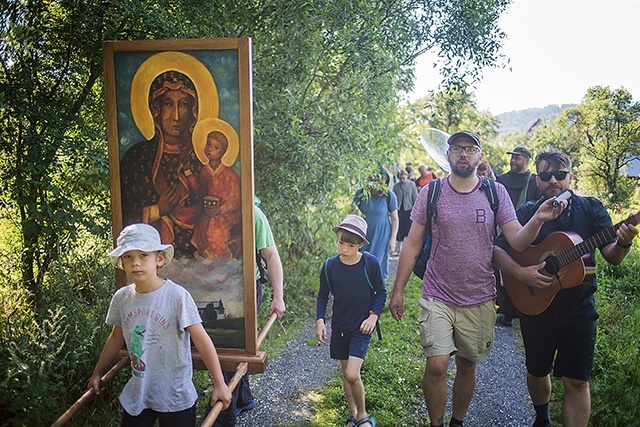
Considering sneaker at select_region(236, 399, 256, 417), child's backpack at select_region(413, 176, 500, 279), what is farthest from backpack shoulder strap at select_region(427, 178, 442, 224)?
sneaker at select_region(236, 399, 256, 417)

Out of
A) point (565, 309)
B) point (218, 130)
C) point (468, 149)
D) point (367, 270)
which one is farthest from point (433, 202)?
point (218, 130)

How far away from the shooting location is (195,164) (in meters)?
3.04

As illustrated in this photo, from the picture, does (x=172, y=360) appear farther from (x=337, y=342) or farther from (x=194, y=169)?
(x=337, y=342)

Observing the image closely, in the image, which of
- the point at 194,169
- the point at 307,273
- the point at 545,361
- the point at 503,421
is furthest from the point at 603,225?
the point at 307,273

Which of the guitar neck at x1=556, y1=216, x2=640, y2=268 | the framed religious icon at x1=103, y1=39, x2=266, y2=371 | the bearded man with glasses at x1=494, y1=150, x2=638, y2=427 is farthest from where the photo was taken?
the bearded man with glasses at x1=494, y1=150, x2=638, y2=427

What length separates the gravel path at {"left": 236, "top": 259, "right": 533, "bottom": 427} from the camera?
13.7 ft

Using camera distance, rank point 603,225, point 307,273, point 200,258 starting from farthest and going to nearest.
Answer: point 307,273
point 603,225
point 200,258

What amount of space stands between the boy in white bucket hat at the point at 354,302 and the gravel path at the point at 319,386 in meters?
0.73

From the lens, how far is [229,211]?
119 inches

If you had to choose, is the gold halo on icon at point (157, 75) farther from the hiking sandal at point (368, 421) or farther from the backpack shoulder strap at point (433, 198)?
the hiking sandal at point (368, 421)

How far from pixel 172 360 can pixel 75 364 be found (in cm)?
150

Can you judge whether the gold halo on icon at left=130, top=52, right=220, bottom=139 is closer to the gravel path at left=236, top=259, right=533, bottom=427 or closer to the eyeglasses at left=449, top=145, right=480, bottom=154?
the eyeglasses at left=449, top=145, right=480, bottom=154

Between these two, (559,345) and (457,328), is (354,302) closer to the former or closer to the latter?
(457,328)

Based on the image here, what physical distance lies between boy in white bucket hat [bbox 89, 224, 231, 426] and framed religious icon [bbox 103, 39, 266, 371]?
52 cm
